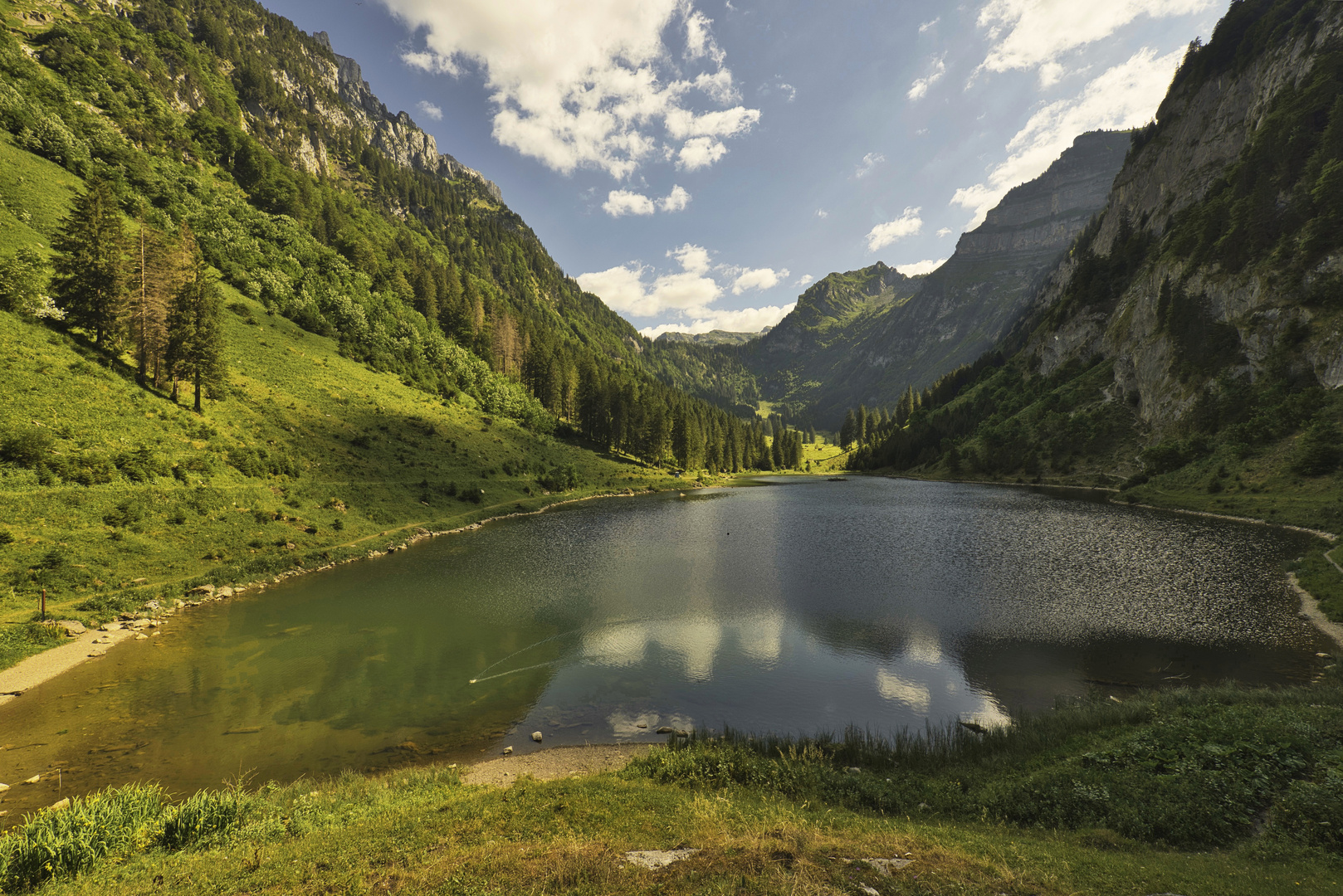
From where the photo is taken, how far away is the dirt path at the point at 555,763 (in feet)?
53.0

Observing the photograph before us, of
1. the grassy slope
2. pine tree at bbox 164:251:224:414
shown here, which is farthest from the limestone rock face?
pine tree at bbox 164:251:224:414

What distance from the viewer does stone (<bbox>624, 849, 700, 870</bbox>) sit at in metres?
8.84

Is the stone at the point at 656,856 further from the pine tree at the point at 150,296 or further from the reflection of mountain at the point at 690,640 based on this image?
the pine tree at the point at 150,296

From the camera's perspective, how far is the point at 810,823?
11.2 meters

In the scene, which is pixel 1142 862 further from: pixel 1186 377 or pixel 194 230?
pixel 194 230

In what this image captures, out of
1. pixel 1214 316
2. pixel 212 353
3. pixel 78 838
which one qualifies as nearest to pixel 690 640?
pixel 78 838

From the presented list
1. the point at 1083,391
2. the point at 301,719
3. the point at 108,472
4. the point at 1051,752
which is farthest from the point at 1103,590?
the point at 1083,391

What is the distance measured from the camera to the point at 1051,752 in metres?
15.2

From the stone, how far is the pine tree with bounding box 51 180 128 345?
71.7 meters

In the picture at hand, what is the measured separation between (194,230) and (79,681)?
11314 cm

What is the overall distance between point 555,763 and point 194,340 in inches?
2449

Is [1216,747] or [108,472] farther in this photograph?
[108,472]

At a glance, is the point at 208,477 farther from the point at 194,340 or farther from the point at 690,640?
the point at 690,640

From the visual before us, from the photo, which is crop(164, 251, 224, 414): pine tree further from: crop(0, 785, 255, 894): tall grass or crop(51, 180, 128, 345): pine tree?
crop(0, 785, 255, 894): tall grass
